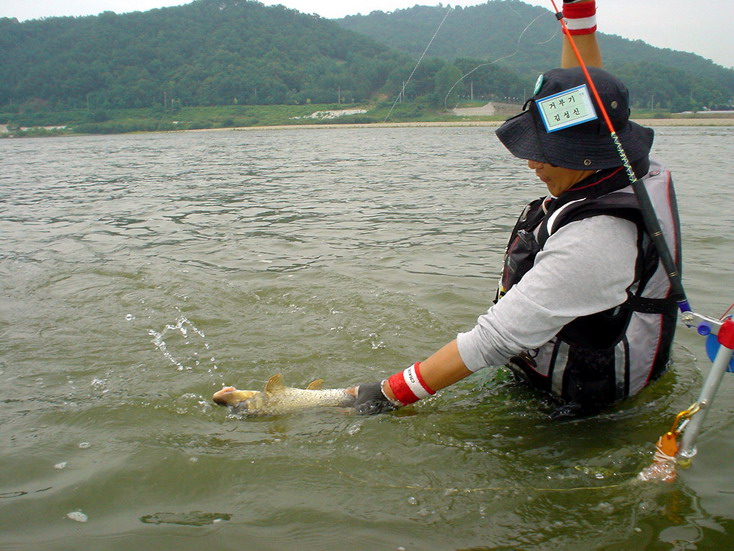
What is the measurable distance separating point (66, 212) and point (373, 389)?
12.2 m

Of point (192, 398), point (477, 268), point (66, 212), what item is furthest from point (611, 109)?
point (66, 212)

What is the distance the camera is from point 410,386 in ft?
10.4

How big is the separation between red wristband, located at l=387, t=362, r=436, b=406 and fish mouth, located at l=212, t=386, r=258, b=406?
1.06 m

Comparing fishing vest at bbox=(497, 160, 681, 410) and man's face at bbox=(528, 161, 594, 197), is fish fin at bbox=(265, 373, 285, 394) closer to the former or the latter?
fishing vest at bbox=(497, 160, 681, 410)

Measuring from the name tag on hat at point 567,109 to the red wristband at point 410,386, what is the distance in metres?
1.41

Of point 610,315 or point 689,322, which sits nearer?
point 689,322

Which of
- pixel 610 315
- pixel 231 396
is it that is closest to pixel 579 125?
pixel 610 315

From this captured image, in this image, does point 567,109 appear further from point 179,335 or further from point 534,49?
point 534,49

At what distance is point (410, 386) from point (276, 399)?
1.02 m

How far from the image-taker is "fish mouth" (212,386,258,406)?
3.76 metres

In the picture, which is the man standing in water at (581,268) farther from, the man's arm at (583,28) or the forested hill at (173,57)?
the forested hill at (173,57)

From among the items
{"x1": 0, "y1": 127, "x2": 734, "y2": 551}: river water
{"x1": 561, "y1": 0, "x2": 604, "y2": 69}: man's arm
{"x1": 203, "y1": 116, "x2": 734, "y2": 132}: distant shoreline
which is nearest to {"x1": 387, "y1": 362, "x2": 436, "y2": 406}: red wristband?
{"x1": 0, "y1": 127, "x2": 734, "y2": 551}: river water

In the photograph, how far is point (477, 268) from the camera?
7.59m

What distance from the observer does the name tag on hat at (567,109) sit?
262 centimetres
